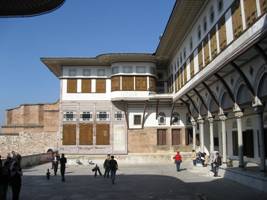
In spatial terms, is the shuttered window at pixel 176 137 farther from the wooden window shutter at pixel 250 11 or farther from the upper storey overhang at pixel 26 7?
the upper storey overhang at pixel 26 7

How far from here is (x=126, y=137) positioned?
30625 mm

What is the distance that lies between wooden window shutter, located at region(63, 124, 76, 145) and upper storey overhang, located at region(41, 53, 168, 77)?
231 inches

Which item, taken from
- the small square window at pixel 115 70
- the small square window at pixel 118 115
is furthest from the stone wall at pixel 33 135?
the small square window at pixel 115 70

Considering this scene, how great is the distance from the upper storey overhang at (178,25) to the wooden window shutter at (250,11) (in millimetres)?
6125

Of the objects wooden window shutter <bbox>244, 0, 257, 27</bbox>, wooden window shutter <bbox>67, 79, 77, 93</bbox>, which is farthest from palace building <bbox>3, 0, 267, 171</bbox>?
wooden window shutter <bbox>244, 0, 257, 27</bbox>

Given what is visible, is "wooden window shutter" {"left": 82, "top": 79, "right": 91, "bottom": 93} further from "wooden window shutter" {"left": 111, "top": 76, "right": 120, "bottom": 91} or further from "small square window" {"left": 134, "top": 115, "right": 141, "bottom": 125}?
"small square window" {"left": 134, "top": 115, "right": 141, "bottom": 125}

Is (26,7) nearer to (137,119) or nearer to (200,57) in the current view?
(200,57)

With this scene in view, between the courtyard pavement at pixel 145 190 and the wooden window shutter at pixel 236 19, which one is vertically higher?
the wooden window shutter at pixel 236 19

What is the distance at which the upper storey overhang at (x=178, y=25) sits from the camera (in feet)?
65.3

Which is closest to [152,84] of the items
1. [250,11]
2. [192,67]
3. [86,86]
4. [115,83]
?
[115,83]

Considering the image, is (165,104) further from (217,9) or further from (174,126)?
(217,9)

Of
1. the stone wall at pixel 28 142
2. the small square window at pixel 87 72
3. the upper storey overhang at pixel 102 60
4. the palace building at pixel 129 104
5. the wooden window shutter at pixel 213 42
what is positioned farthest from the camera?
the stone wall at pixel 28 142

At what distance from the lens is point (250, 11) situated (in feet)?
42.0

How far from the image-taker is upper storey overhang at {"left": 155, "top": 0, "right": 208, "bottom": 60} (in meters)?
19.9
